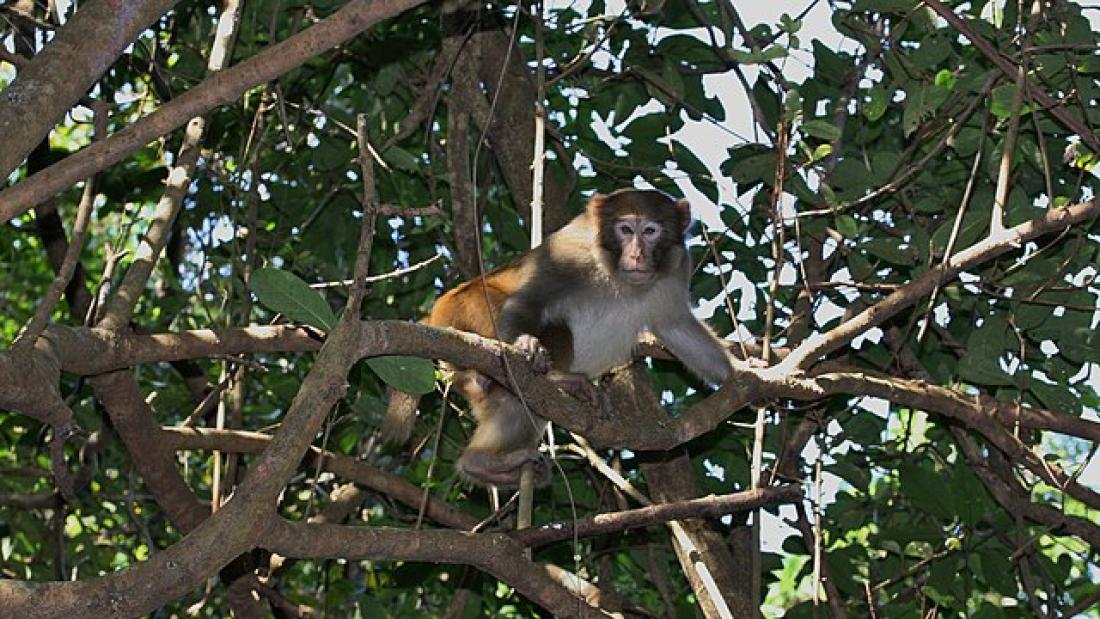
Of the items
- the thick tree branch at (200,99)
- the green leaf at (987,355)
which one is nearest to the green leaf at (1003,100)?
the green leaf at (987,355)

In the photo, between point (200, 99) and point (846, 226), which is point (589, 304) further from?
point (200, 99)

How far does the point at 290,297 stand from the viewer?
346cm

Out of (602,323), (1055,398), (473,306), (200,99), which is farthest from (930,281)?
(200,99)

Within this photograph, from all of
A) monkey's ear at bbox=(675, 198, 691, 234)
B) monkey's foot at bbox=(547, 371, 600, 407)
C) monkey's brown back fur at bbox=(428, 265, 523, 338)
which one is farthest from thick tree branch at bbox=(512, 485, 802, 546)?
monkey's ear at bbox=(675, 198, 691, 234)

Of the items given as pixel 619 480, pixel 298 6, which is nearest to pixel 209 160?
pixel 298 6

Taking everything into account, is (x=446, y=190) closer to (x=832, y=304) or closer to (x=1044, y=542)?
(x=832, y=304)

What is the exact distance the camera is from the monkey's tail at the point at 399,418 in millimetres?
5629

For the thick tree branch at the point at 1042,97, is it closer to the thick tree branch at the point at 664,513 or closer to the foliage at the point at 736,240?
the foliage at the point at 736,240

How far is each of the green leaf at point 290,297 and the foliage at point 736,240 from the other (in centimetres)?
157

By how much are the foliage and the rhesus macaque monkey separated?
281mm

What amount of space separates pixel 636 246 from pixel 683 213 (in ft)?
1.07

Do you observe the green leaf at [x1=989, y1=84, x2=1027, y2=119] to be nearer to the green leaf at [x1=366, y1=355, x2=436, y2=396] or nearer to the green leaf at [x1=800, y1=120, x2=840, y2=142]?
the green leaf at [x1=800, y1=120, x2=840, y2=142]

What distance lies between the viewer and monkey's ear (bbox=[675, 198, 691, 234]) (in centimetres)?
608

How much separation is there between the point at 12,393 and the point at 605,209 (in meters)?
2.96
